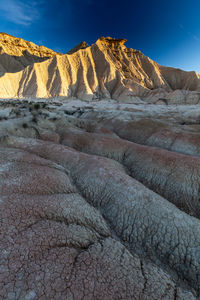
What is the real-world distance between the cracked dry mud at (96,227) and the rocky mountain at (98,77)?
5197 centimetres

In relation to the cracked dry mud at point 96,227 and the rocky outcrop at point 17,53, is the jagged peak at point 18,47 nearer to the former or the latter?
the rocky outcrop at point 17,53

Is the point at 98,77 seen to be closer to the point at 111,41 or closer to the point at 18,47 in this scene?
the point at 111,41

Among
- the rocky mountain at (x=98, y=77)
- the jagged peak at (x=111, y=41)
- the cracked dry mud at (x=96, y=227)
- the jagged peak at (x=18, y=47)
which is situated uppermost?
the jagged peak at (x=111, y=41)

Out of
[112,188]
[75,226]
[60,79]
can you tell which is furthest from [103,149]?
[60,79]

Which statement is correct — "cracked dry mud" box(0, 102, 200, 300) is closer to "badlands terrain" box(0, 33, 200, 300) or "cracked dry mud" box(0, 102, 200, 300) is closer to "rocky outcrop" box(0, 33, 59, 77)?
"badlands terrain" box(0, 33, 200, 300)

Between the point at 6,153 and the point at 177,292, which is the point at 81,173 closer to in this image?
the point at 6,153

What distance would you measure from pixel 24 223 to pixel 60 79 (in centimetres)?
6588

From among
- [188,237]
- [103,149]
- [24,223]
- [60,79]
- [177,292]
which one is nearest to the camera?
[177,292]

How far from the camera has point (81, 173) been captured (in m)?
6.00

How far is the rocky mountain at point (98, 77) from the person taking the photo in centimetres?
5672

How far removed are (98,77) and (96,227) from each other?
72.7 m

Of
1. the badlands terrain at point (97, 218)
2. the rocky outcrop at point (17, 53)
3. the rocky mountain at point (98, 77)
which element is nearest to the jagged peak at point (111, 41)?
the rocky mountain at point (98, 77)

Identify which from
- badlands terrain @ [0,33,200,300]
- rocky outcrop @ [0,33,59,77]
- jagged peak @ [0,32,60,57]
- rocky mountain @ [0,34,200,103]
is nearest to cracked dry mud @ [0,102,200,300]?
badlands terrain @ [0,33,200,300]

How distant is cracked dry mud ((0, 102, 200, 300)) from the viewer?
2281mm
